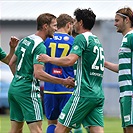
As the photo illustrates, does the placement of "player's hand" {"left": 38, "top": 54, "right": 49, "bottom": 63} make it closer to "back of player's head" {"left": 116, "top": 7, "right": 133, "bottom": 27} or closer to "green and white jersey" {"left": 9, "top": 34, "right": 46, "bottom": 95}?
"green and white jersey" {"left": 9, "top": 34, "right": 46, "bottom": 95}

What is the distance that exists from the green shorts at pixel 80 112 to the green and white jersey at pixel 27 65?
0.86m

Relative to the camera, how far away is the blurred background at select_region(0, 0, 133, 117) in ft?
84.1

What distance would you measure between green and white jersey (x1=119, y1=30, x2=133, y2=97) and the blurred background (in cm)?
1517

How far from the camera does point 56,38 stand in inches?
488

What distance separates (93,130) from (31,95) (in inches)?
46.9

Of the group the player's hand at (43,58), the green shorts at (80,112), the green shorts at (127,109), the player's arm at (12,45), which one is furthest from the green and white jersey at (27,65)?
the green shorts at (127,109)

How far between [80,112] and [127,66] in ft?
3.15

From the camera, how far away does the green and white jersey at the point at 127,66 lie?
32.6 ft

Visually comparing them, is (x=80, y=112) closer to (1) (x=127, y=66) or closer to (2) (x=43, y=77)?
(2) (x=43, y=77)

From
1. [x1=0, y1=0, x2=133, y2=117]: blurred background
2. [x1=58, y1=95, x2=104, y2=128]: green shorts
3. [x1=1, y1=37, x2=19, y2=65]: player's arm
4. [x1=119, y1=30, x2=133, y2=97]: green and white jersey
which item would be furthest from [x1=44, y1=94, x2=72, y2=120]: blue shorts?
[x1=0, y1=0, x2=133, y2=117]: blurred background

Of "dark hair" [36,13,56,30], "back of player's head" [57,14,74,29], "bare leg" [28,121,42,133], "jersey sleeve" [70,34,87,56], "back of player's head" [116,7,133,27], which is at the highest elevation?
"back of player's head" [116,7,133,27]

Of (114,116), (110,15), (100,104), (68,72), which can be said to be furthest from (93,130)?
(110,15)

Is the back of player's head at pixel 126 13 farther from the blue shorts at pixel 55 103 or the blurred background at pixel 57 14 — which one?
the blurred background at pixel 57 14

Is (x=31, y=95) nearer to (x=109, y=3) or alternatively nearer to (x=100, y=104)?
(x=100, y=104)
